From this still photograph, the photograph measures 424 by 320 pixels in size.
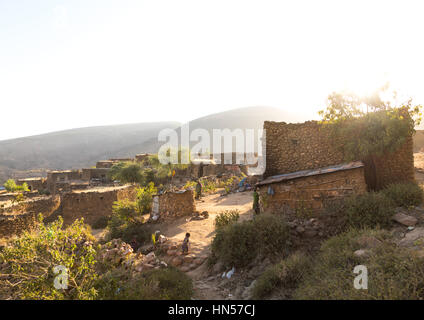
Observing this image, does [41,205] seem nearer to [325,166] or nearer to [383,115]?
[325,166]

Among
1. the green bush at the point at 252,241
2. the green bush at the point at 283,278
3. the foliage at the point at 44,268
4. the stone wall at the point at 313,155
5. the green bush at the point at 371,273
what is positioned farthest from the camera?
the stone wall at the point at 313,155

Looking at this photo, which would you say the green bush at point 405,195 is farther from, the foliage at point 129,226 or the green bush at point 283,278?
the foliage at point 129,226

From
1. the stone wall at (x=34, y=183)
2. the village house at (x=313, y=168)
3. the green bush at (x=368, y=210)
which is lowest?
the stone wall at (x=34, y=183)

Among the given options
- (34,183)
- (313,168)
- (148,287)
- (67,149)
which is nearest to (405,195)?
(313,168)

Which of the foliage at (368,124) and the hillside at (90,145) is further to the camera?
the hillside at (90,145)

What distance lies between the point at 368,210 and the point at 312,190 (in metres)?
1.71

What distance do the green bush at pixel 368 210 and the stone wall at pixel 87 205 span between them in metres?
11.8

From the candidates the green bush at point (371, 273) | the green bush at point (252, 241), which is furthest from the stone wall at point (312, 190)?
the green bush at point (371, 273)

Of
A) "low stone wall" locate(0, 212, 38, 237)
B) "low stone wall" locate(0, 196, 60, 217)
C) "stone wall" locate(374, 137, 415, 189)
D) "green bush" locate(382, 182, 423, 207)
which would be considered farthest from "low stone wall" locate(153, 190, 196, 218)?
"green bush" locate(382, 182, 423, 207)

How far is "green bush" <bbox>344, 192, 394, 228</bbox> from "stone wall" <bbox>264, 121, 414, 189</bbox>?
66.9 inches

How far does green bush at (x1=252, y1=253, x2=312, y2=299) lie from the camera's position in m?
5.14

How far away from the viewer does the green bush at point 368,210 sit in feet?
21.2

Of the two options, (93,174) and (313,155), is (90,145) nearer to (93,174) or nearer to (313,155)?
(93,174)

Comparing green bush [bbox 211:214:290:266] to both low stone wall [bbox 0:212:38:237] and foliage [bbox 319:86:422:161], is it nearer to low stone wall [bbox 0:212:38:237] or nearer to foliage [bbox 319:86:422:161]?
foliage [bbox 319:86:422:161]
